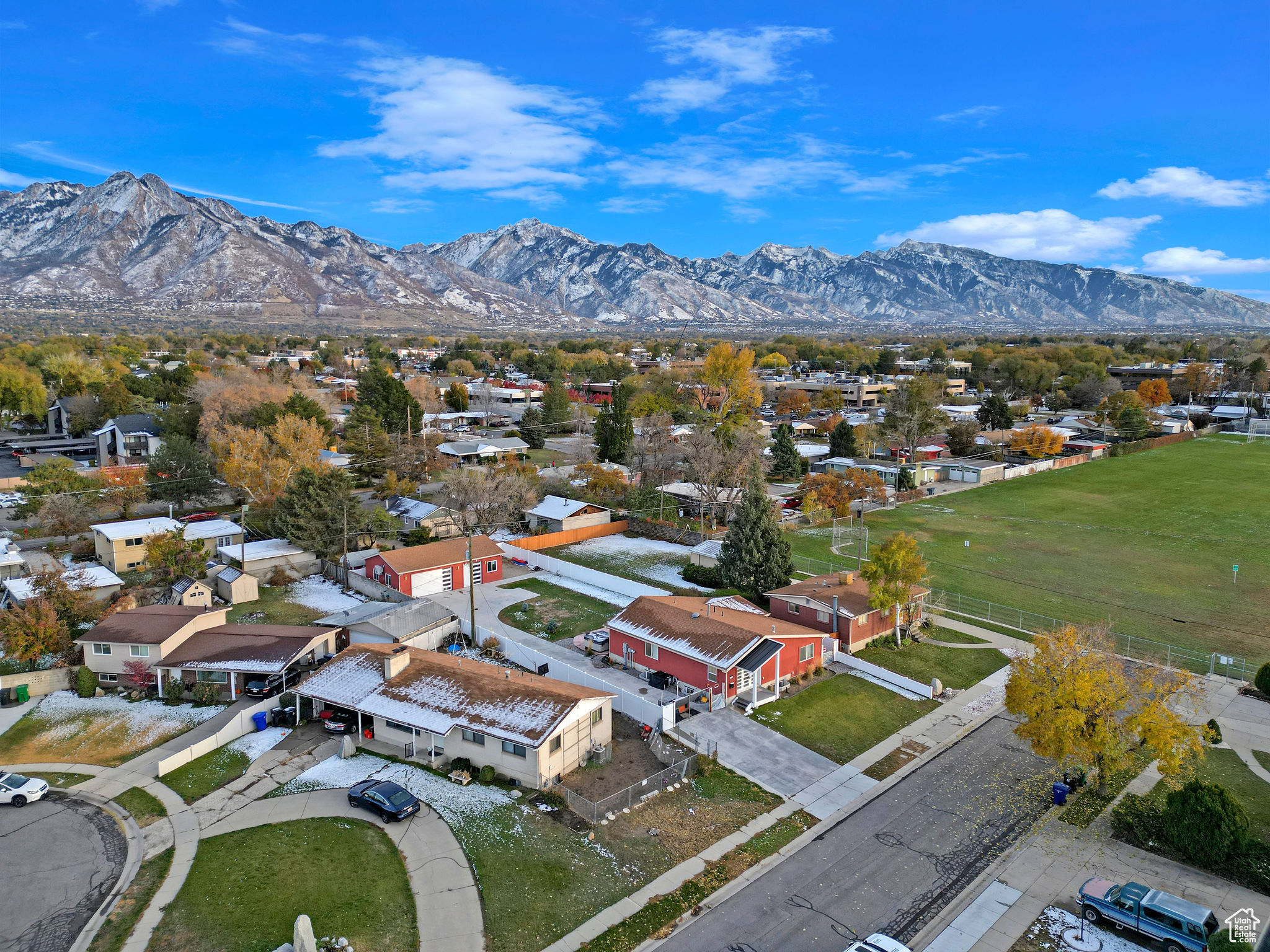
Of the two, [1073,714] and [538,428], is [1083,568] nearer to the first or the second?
[1073,714]

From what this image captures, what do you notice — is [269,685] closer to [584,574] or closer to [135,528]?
[584,574]

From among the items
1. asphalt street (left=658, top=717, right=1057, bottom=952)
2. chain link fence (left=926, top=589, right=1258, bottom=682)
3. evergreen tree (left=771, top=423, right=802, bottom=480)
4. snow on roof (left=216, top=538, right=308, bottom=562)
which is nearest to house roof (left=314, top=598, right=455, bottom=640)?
snow on roof (left=216, top=538, right=308, bottom=562)

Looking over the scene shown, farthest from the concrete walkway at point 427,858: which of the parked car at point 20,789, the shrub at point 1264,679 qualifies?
the shrub at point 1264,679

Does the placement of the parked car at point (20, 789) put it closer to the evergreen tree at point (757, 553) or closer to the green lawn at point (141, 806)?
the green lawn at point (141, 806)

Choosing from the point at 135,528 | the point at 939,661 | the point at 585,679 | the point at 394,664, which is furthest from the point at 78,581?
the point at 939,661

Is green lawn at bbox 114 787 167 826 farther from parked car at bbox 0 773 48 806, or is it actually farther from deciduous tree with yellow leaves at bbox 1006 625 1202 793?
deciduous tree with yellow leaves at bbox 1006 625 1202 793
